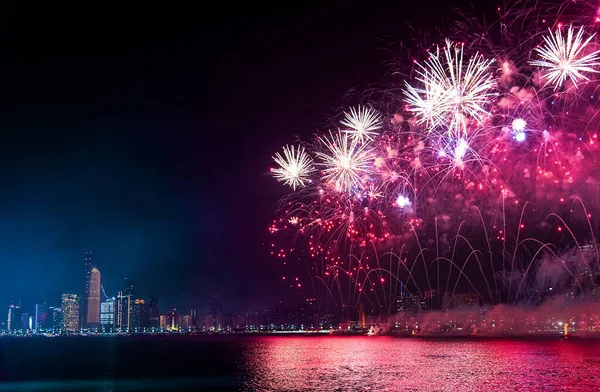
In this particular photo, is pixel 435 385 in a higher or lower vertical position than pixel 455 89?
lower

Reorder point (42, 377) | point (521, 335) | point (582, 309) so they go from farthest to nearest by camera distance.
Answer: point (521, 335) < point (582, 309) < point (42, 377)

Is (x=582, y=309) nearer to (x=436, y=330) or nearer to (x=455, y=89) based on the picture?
(x=436, y=330)

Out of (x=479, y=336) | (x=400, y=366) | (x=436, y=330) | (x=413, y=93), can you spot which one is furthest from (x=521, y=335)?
(x=413, y=93)

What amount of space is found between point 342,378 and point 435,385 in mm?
9274

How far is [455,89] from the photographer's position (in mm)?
28250

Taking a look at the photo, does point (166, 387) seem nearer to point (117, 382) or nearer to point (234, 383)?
point (234, 383)

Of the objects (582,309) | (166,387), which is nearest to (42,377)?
(166,387)

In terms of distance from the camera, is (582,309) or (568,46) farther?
(582,309)

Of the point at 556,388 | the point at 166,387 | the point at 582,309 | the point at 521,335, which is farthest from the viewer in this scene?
the point at 521,335

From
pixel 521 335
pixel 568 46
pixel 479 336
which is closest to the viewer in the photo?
pixel 568 46

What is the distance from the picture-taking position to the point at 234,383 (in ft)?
153

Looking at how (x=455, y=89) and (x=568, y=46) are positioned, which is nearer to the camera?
(x=568, y=46)

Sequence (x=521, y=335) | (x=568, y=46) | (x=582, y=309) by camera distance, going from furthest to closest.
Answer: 1. (x=521, y=335)
2. (x=582, y=309)
3. (x=568, y=46)

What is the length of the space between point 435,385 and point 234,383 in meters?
16.2
